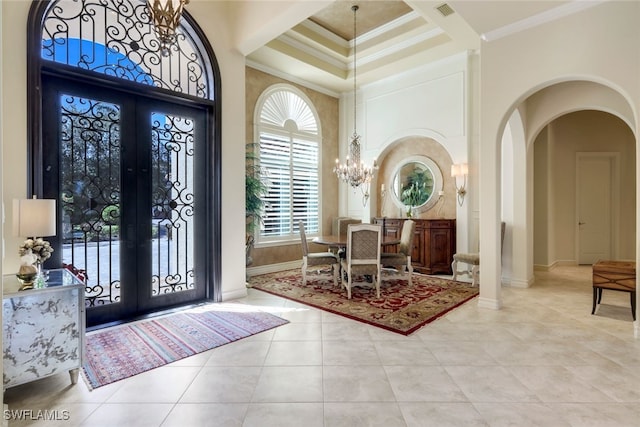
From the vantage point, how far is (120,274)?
385 centimetres

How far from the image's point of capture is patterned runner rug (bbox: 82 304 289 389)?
2791 mm

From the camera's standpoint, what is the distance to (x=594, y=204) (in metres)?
7.38

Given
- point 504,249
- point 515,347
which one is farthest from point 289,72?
point 515,347

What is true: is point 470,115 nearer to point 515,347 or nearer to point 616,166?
point 616,166

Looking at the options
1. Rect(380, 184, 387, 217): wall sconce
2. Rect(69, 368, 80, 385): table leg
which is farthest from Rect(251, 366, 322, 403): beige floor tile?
Rect(380, 184, 387, 217): wall sconce

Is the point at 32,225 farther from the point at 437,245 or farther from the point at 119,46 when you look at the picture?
the point at 437,245

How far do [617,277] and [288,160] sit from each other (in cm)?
566

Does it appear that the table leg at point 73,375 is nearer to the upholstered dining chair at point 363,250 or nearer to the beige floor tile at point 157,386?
the beige floor tile at point 157,386

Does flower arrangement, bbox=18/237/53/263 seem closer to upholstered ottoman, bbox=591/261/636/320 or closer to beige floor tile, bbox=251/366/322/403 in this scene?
beige floor tile, bbox=251/366/322/403

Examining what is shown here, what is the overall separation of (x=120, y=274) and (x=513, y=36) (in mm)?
5617

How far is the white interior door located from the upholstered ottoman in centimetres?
416

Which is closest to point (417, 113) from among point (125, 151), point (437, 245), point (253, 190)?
point (437, 245)

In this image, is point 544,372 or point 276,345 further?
point 276,345

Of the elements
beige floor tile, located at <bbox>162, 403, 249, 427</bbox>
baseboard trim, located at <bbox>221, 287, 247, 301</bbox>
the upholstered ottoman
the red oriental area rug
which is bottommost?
beige floor tile, located at <bbox>162, 403, 249, 427</bbox>
